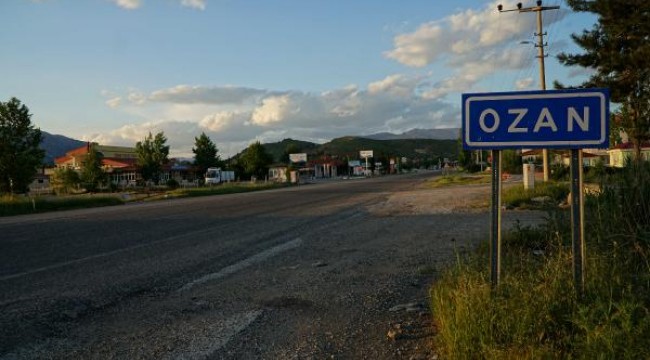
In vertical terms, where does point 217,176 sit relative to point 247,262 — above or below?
above

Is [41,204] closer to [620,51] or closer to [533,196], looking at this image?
[533,196]

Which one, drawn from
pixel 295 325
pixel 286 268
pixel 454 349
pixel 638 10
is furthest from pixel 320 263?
pixel 638 10

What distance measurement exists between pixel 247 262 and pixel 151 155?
241 feet

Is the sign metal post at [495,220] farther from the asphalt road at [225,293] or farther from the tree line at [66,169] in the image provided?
the tree line at [66,169]

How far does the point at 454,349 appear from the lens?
→ 3.44m

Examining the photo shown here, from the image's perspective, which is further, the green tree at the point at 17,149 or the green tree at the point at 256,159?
the green tree at the point at 256,159

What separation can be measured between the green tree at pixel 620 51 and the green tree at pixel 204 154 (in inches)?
2639

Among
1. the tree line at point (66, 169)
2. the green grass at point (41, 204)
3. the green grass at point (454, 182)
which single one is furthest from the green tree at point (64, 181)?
the green grass at point (454, 182)

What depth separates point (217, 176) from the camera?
81.6 m

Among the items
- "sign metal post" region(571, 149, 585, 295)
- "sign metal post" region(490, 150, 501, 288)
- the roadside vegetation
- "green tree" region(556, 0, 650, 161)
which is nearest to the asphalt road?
the roadside vegetation

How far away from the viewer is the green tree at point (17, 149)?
53281 millimetres

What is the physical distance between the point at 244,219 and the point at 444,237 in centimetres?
738

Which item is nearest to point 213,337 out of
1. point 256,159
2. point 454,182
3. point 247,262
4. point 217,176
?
point 247,262

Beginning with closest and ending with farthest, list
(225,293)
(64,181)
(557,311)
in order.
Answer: (557,311)
(225,293)
(64,181)
